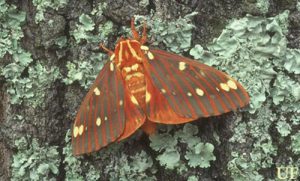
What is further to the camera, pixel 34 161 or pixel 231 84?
pixel 34 161

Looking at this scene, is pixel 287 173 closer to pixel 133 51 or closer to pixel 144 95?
pixel 144 95

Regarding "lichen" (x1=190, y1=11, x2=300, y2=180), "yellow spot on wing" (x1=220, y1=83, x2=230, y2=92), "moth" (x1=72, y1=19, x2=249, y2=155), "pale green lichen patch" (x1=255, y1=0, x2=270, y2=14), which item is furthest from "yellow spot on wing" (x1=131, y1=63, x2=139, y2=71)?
"pale green lichen patch" (x1=255, y1=0, x2=270, y2=14)

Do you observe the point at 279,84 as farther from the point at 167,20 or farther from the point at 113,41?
the point at 113,41

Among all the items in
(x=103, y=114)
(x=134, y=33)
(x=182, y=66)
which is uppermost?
(x=134, y=33)

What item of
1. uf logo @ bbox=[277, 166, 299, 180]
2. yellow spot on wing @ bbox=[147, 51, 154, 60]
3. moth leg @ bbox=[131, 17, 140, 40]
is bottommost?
uf logo @ bbox=[277, 166, 299, 180]

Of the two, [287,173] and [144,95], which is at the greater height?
[144,95]

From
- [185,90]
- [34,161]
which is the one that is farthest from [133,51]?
[34,161]

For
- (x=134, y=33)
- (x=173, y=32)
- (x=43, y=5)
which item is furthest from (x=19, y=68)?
(x=173, y=32)

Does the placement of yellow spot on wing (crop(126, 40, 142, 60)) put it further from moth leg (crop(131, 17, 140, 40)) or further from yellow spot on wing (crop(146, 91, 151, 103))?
yellow spot on wing (crop(146, 91, 151, 103))

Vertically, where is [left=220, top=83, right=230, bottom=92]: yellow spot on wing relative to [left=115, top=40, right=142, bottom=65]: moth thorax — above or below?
below

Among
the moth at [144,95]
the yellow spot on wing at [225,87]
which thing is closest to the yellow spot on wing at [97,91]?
the moth at [144,95]
